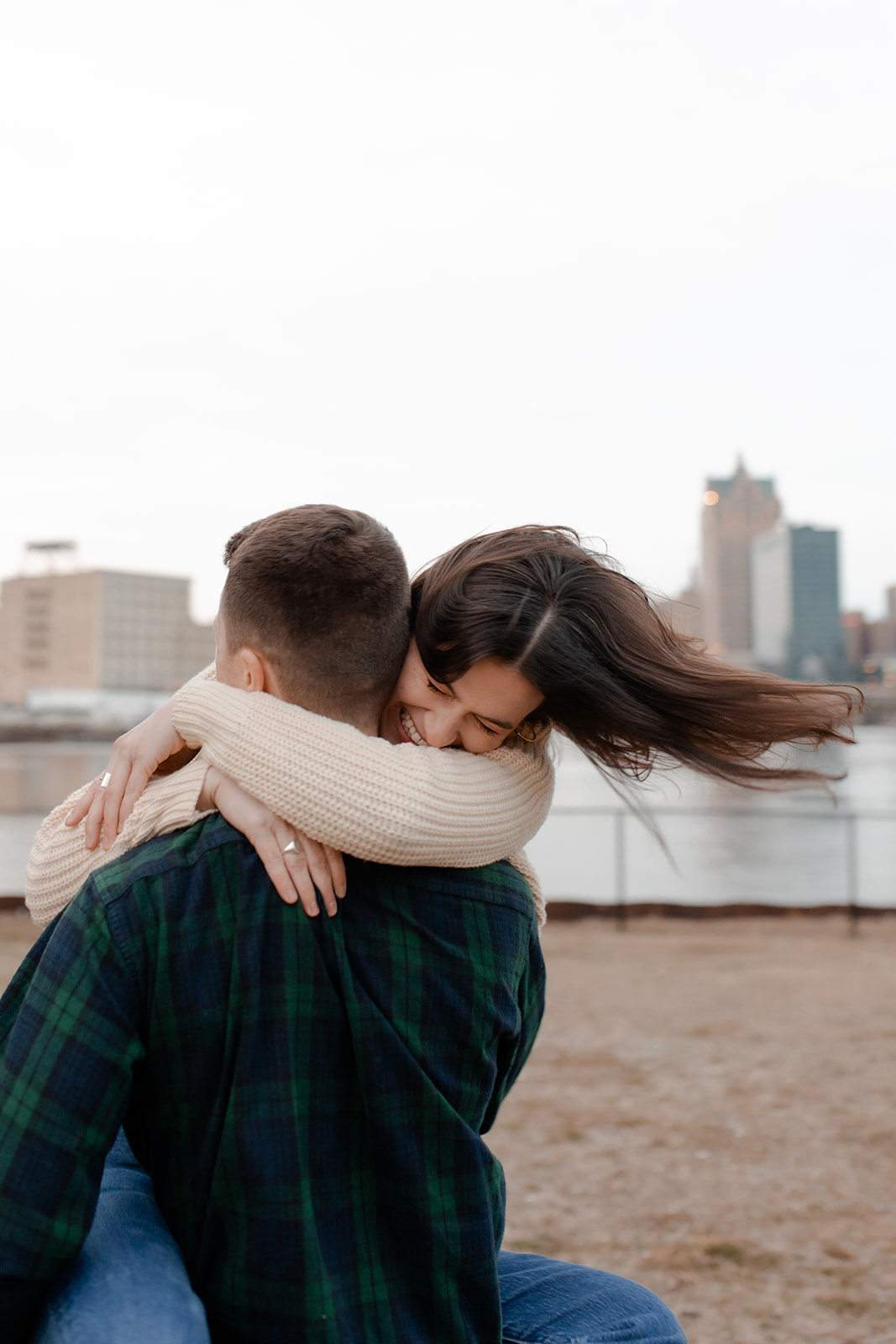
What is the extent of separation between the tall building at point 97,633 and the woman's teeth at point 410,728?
155920mm

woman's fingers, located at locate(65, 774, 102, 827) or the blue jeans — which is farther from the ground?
woman's fingers, located at locate(65, 774, 102, 827)

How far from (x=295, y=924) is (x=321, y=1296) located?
37 cm

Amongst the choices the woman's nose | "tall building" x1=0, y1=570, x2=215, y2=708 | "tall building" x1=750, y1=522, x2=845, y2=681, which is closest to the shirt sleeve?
the woman's nose

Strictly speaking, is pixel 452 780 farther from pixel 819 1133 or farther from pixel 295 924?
pixel 819 1133

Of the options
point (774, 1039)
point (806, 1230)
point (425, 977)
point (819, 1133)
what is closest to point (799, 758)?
point (425, 977)

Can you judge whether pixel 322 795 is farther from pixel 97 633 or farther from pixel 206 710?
pixel 97 633

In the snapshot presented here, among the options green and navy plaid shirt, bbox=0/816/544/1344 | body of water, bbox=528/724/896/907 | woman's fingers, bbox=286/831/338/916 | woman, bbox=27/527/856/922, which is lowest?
body of water, bbox=528/724/896/907

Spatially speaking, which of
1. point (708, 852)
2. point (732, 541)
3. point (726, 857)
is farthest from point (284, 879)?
point (732, 541)

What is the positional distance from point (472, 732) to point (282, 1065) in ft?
1.89

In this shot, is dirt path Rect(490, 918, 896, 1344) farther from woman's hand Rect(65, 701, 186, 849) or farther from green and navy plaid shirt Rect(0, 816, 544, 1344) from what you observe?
woman's hand Rect(65, 701, 186, 849)

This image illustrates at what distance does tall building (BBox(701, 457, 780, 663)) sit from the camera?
150m

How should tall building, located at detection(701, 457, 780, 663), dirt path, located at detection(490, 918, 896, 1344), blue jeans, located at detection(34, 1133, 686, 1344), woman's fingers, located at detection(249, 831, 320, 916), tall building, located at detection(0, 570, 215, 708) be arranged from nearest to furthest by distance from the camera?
blue jeans, located at detection(34, 1133, 686, 1344) → woman's fingers, located at detection(249, 831, 320, 916) → dirt path, located at detection(490, 918, 896, 1344) → tall building, located at detection(701, 457, 780, 663) → tall building, located at detection(0, 570, 215, 708)

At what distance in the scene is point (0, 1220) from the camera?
1016 mm

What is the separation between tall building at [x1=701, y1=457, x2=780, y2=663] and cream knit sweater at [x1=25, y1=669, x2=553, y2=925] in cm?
13942
